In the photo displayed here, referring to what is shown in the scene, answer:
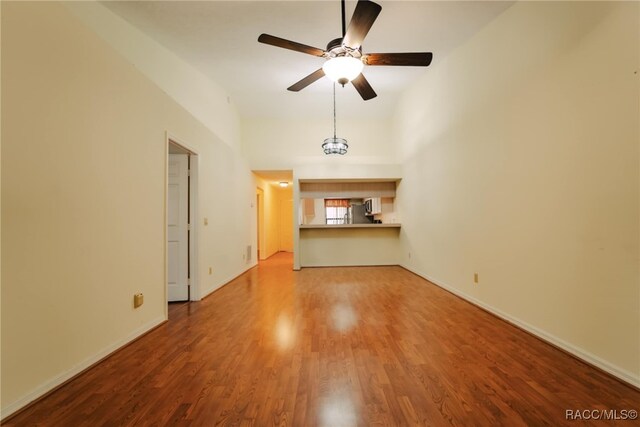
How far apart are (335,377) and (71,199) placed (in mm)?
2180

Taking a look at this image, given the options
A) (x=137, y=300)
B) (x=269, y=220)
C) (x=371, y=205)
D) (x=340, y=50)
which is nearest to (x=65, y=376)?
(x=137, y=300)

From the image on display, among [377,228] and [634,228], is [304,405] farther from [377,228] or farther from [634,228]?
[377,228]

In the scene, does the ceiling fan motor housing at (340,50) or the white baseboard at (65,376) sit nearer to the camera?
the white baseboard at (65,376)

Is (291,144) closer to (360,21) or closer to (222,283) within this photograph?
(222,283)

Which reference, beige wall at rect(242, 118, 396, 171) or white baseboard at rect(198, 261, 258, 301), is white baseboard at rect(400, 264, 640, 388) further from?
beige wall at rect(242, 118, 396, 171)

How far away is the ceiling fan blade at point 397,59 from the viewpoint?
8.24ft

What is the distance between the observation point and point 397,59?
2.58 m

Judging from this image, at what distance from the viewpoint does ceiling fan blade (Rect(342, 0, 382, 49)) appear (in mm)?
1876

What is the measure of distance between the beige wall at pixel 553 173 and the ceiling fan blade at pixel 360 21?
1.56 metres

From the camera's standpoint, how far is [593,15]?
1.94 metres

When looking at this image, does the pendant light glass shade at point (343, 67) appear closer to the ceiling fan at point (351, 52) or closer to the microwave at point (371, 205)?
the ceiling fan at point (351, 52)

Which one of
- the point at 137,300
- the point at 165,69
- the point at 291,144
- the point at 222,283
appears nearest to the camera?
the point at 137,300

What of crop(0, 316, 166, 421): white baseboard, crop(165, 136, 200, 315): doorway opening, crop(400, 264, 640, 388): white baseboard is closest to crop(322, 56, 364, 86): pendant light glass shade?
crop(165, 136, 200, 315): doorway opening

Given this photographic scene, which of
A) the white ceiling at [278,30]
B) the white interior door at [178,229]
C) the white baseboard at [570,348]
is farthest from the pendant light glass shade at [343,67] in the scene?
the white baseboard at [570,348]
